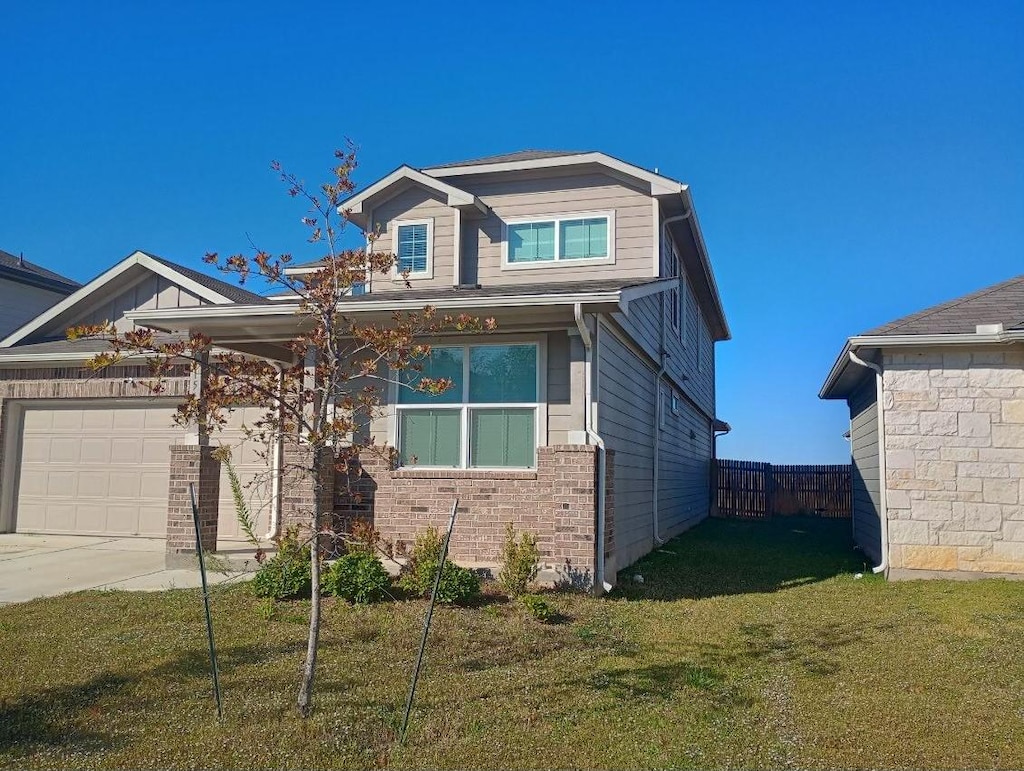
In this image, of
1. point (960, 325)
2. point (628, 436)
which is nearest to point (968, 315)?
point (960, 325)

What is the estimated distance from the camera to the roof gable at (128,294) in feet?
42.3

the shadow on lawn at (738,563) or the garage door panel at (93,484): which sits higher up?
the garage door panel at (93,484)

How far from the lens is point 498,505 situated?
8.63 m

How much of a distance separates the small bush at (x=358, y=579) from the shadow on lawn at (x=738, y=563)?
101 inches

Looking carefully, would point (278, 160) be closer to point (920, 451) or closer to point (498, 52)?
point (498, 52)

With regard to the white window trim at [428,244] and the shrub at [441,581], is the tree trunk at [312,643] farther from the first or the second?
the white window trim at [428,244]

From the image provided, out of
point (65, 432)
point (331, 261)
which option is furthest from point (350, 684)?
point (65, 432)

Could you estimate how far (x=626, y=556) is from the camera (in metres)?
10.3

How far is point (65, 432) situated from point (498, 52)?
912cm

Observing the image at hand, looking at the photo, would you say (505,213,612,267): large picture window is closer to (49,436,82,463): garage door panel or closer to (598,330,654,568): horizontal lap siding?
(598,330,654,568): horizontal lap siding

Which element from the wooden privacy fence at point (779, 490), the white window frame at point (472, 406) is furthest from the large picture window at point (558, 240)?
the wooden privacy fence at point (779, 490)

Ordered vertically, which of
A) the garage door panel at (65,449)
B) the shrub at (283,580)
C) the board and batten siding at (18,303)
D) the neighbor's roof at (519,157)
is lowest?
the shrub at (283,580)

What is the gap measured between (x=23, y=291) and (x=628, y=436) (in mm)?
13359

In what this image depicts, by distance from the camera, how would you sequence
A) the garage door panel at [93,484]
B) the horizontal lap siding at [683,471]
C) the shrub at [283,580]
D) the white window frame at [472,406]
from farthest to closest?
the horizontal lap siding at [683,471], the garage door panel at [93,484], the white window frame at [472,406], the shrub at [283,580]
